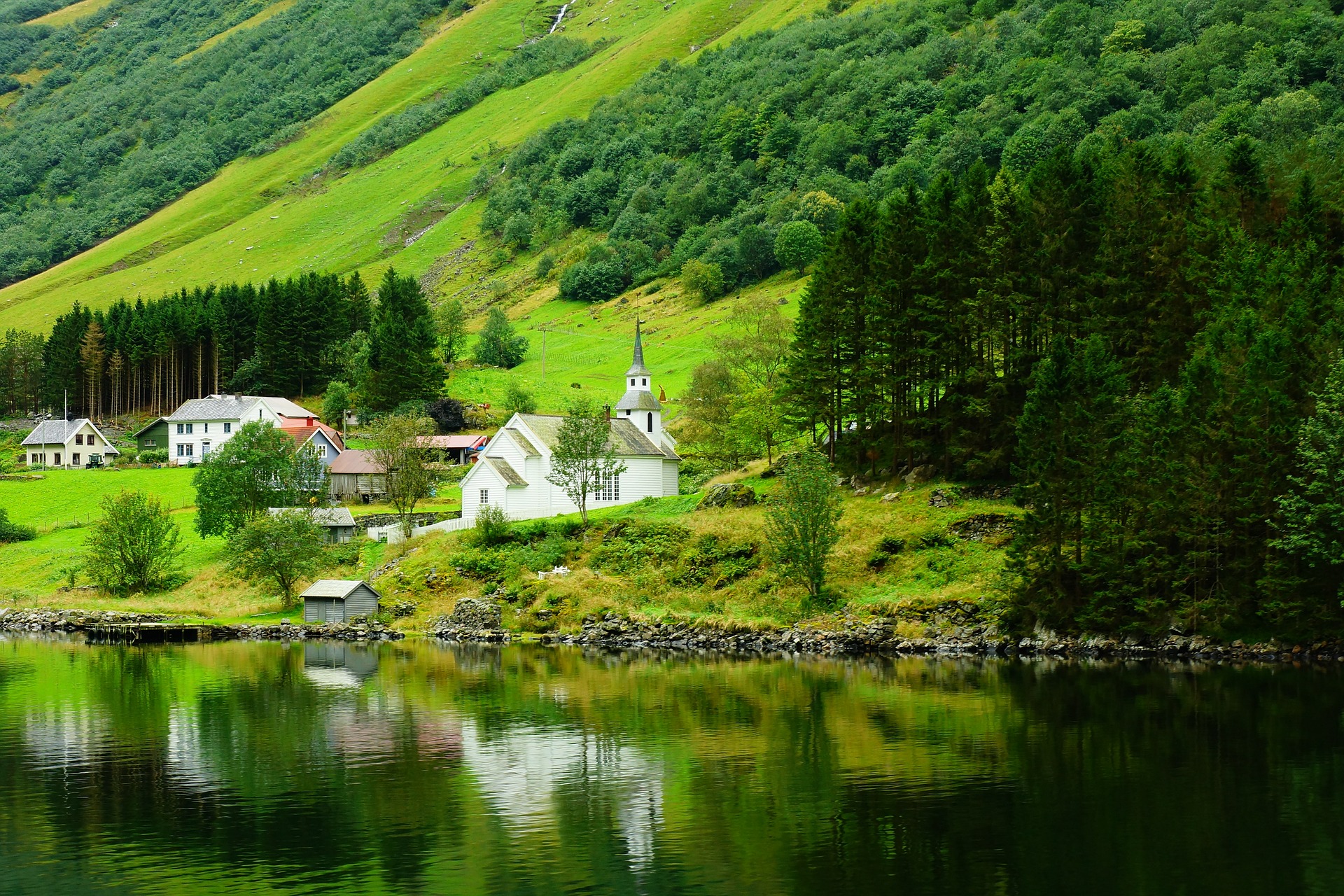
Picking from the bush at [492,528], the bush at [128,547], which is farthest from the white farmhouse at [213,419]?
the bush at [492,528]

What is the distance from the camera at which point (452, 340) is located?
513 feet

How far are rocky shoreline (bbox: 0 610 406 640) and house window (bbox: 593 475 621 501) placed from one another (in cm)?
2089

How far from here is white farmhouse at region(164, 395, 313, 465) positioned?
13325cm

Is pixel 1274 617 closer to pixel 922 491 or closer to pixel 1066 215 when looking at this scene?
pixel 922 491

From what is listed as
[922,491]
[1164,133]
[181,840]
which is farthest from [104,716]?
[1164,133]

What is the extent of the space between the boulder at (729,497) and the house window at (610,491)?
9.90 metres

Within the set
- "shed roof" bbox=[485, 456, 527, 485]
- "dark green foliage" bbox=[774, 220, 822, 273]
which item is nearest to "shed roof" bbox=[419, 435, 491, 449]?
"shed roof" bbox=[485, 456, 527, 485]

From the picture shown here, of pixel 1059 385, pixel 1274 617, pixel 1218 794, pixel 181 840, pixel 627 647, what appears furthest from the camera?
pixel 627 647

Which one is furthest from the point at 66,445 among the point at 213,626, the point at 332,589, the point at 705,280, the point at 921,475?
the point at 921,475

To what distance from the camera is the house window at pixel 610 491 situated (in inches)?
3767

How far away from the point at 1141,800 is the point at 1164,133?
153384 mm

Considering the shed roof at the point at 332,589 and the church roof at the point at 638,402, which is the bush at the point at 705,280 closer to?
the church roof at the point at 638,402

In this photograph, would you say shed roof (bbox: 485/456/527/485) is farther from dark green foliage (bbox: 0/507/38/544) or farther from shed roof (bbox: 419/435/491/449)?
dark green foliage (bbox: 0/507/38/544)

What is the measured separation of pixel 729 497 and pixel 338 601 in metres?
27.3
